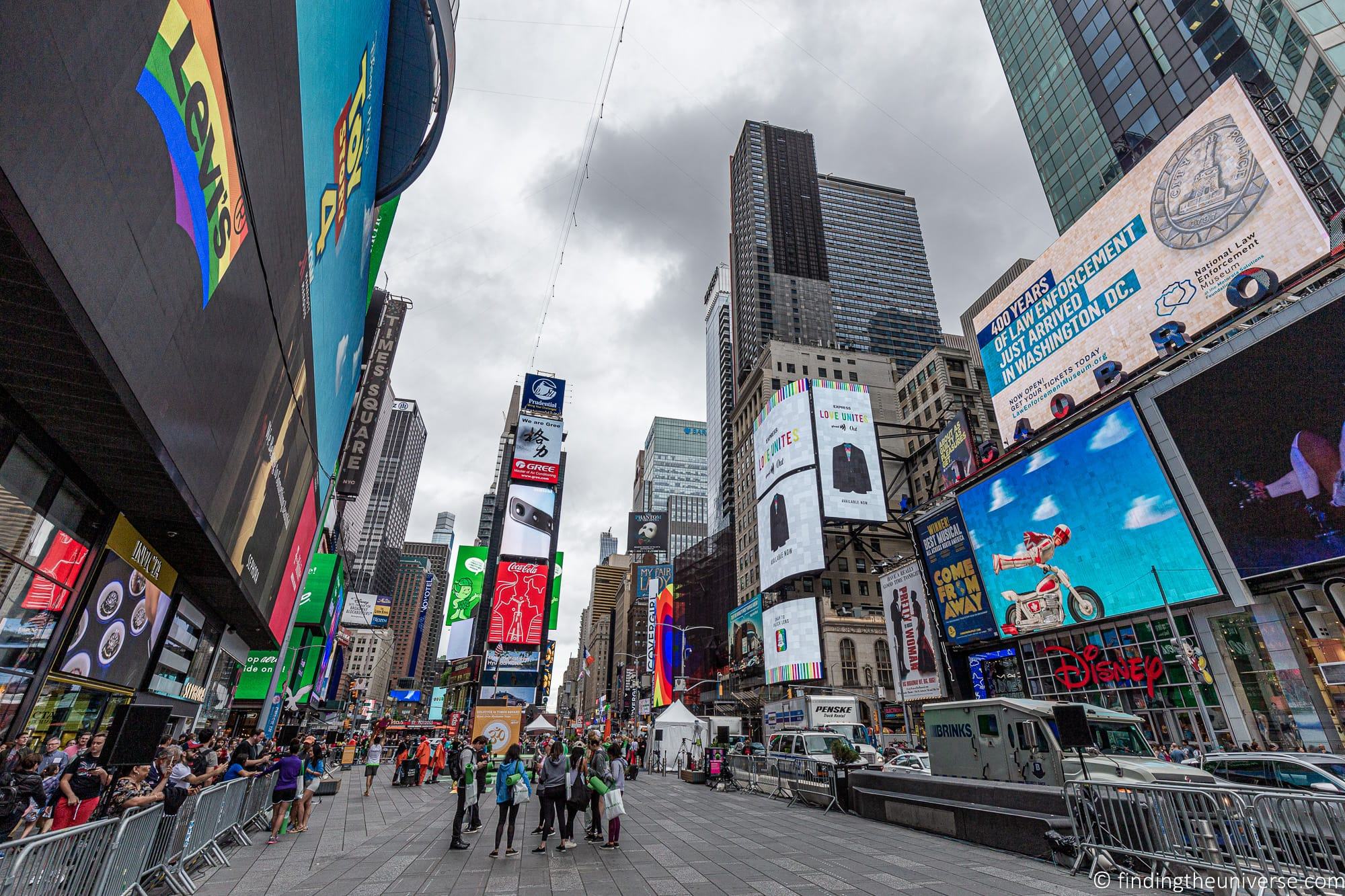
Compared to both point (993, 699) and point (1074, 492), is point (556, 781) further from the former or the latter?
point (1074, 492)

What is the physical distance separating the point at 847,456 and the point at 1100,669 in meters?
31.2

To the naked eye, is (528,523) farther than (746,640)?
No

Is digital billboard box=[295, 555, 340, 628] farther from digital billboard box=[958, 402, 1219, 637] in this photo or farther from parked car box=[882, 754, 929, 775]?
digital billboard box=[958, 402, 1219, 637]

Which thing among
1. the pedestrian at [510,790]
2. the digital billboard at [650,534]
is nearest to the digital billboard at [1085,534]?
the pedestrian at [510,790]

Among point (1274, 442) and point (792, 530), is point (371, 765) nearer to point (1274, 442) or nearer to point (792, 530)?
point (1274, 442)

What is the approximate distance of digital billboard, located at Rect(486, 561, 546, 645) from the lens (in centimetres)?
5316

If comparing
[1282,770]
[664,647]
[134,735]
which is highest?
[664,647]

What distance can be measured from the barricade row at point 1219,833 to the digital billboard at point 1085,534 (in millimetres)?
17426

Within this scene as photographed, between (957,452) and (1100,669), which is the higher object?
(957,452)

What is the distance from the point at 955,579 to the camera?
33438 millimetres

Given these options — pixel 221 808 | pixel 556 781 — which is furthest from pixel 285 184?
pixel 556 781

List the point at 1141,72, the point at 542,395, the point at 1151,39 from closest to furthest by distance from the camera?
1. the point at 1151,39
2. the point at 1141,72
3. the point at 542,395

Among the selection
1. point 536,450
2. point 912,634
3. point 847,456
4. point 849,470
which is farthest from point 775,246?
point 912,634

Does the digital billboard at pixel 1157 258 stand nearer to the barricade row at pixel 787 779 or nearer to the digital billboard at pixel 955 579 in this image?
the digital billboard at pixel 955 579
